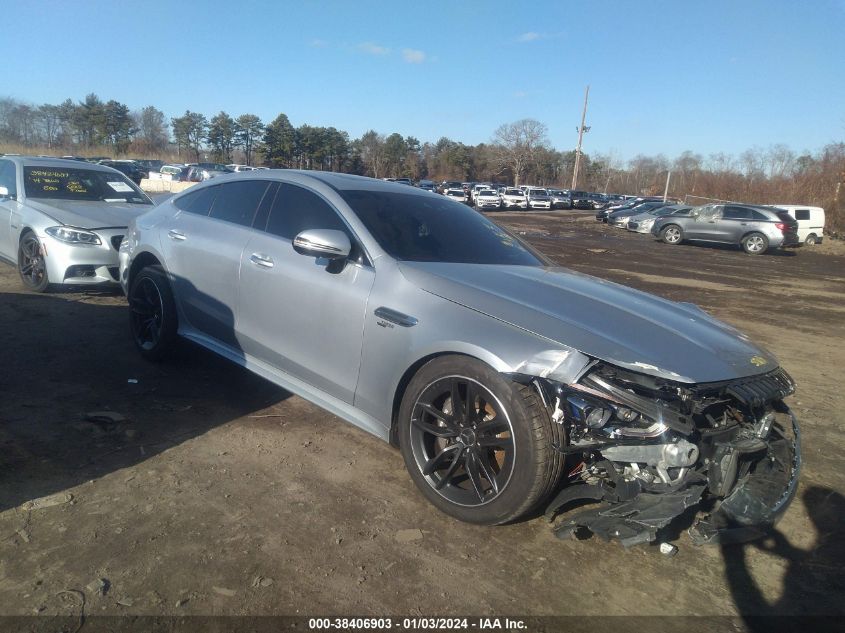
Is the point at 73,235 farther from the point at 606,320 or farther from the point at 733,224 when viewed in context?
the point at 733,224

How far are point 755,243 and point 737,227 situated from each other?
85 cm

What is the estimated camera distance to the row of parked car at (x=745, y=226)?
69.9 ft

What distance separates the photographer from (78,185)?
25.5 ft

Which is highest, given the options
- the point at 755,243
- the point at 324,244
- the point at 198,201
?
the point at 198,201

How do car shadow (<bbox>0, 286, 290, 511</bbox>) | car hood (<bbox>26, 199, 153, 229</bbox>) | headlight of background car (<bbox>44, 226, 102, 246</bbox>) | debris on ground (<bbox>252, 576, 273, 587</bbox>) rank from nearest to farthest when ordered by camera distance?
debris on ground (<bbox>252, 576, 273, 587</bbox>) < car shadow (<bbox>0, 286, 290, 511</bbox>) < headlight of background car (<bbox>44, 226, 102, 246</bbox>) < car hood (<bbox>26, 199, 153, 229</bbox>)

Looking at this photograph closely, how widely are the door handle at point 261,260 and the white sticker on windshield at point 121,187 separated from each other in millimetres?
5065

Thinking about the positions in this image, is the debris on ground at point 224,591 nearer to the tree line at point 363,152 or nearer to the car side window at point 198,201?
the car side window at point 198,201

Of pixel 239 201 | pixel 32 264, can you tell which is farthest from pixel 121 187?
pixel 239 201

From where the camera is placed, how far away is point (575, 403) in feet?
8.73

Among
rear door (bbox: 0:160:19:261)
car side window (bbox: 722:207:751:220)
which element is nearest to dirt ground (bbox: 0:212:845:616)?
rear door (bbox: 0:160:19:261)

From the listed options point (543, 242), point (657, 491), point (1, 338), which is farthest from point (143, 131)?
point (657, 491)

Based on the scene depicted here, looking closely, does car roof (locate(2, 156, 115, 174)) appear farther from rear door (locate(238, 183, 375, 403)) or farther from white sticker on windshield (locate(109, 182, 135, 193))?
rear door (locate(238, 183, 375, 403))


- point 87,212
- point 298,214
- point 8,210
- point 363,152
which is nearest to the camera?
point 298,214

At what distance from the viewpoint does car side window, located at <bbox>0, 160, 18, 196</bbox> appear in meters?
7.47
